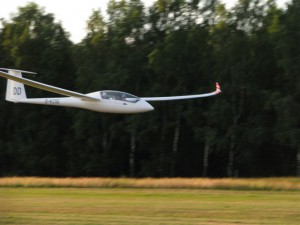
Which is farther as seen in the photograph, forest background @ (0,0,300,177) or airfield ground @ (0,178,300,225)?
forest background @ (0,0,300,177)

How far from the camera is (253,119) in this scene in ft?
148

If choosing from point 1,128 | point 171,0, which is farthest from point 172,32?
point 1,128

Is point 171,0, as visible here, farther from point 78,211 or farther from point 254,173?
point 78,211

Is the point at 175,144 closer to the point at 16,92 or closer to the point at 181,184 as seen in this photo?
the point at 181,184

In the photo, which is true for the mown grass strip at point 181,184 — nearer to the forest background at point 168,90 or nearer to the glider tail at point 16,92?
the glider tail at point 16,92

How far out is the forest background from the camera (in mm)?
45062

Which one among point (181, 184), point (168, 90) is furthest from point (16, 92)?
point (168, 90)

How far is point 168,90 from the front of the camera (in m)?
48.7

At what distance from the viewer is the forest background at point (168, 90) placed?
148 ft

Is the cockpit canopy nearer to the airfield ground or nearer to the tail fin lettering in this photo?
the airfield ground

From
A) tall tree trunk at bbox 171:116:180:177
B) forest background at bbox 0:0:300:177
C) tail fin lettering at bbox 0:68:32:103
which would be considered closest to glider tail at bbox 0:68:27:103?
tail fin lettering at bbox 0:68:32:103

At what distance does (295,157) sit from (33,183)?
2243 centimetres

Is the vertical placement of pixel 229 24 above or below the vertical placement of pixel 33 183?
above

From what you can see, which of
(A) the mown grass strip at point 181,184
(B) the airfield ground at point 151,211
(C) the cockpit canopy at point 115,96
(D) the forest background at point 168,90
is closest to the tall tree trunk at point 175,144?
(D) the forest background at point 168,90
